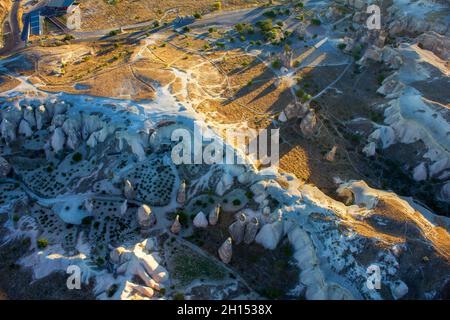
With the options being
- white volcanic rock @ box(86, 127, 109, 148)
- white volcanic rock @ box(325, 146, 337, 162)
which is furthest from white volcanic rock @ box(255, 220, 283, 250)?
white volcanic rock @ box(86, 127, 109, 148)

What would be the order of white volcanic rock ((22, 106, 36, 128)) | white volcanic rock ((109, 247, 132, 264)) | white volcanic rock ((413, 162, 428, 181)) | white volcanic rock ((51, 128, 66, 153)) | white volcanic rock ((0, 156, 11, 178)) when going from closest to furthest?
white volcanic rock ((109, 247, 132, 264)) < white volcanic rock ((413, 162, 428, 181)) < white volcanic rock ((0, 156, 11, 178)) < white volcanic rock ((51, 128, 66, 153)) < white volcanic rock ((22, 106, 36, 128))

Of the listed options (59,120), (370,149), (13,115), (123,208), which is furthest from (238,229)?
(13,115)

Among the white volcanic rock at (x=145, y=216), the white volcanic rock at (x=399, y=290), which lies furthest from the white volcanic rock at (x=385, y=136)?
the white volcanic rock at (x=145, y=216)

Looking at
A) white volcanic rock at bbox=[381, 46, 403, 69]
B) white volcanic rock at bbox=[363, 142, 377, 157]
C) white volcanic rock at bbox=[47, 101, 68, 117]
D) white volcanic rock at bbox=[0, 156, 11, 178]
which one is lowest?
white volcanic rock at bbox=[0, 156, 11, 178]

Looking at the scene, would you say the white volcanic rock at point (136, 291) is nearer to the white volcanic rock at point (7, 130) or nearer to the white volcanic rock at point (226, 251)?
the white volcanic rock at point (226, 251)

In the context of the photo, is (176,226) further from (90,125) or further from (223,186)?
(90,125)

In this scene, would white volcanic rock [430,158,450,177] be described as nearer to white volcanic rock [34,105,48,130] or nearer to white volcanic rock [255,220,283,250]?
white volcanic rock [255,220,283,250]

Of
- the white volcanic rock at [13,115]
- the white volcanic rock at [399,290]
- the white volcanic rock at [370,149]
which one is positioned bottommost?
the white volcanic rock at [399,290]

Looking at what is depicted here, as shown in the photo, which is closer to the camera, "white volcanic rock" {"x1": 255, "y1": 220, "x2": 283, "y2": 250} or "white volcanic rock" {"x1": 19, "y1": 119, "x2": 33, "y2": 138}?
"white volcanic rock" {"x1": 255, "y1": 220, "x2": 283, "y2": 250}
